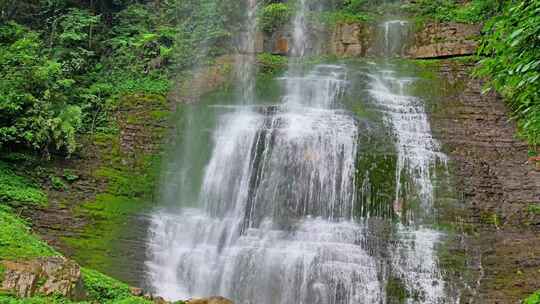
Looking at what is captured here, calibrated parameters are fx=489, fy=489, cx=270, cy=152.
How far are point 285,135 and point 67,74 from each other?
7364 millimetres

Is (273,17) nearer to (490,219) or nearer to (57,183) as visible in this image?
(57,183)

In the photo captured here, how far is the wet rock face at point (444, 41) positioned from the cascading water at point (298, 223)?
3408 mm

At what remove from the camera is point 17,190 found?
10625mm

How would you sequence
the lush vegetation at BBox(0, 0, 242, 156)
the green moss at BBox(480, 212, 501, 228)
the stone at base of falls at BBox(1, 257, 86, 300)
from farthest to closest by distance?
the lush vegetation at BBox(0, 0, 242, 156) < the green moss at BBox(480, 212, 501, 228) < the stone at base of falls at BBox(1, 257, 86, 300)

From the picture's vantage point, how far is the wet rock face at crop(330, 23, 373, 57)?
705 inches

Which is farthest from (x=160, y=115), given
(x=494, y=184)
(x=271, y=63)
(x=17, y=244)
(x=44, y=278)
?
(x=494, y=184)

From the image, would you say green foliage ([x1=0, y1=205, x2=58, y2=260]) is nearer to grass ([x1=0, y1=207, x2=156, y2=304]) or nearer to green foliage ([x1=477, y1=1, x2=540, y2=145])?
grass ([x1=0, y1=207, x2=156, y2=304])

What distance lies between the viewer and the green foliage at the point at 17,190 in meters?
10.3

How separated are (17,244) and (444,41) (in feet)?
48.3

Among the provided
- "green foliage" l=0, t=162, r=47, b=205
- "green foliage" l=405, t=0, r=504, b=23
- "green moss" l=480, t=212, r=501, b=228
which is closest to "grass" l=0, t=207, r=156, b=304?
"green foliage" l=0, t=162, r=47, b=205

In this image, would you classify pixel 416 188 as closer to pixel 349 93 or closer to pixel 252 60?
pixel 349 93

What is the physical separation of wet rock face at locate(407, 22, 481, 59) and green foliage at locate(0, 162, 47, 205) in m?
12.9

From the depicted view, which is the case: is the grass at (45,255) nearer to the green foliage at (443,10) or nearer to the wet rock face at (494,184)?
the wet rock face at (494,184)

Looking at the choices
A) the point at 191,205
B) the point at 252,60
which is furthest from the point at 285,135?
the point at 252,60
